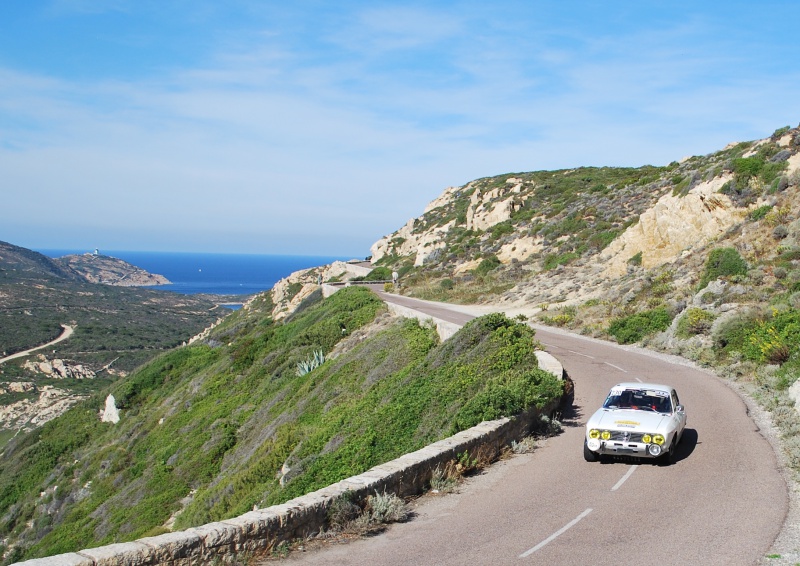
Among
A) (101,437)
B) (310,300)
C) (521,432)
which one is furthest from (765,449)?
(310,300)

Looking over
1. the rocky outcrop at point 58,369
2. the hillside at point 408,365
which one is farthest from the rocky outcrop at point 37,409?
the hillside at point 408,365

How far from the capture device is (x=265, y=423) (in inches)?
874

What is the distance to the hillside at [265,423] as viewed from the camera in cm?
1436

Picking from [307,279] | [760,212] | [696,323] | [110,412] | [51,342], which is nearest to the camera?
[696,323]

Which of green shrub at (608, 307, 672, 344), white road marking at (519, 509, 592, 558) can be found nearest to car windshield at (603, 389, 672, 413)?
white road marking at (519, 509, 592, 558)

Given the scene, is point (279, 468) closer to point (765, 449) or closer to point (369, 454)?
point (369, 454)

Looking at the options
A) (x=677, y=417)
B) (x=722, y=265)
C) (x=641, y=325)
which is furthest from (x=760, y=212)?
(x=677, y=417)

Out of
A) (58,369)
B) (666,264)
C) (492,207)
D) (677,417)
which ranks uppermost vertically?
(492,207)

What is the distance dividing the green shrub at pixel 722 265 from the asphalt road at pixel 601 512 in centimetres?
1448

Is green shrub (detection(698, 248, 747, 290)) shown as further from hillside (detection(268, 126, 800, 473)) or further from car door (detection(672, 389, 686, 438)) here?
car door (detection(672, 389, 686, 438))

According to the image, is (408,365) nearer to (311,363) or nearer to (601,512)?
(311,363)

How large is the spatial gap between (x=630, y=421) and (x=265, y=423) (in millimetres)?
14172

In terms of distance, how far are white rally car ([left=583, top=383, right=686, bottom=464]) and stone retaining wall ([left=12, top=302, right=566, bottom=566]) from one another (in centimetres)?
158

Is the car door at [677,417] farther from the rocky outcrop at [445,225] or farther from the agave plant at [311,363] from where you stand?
the rocky outcrop at [445,225]
